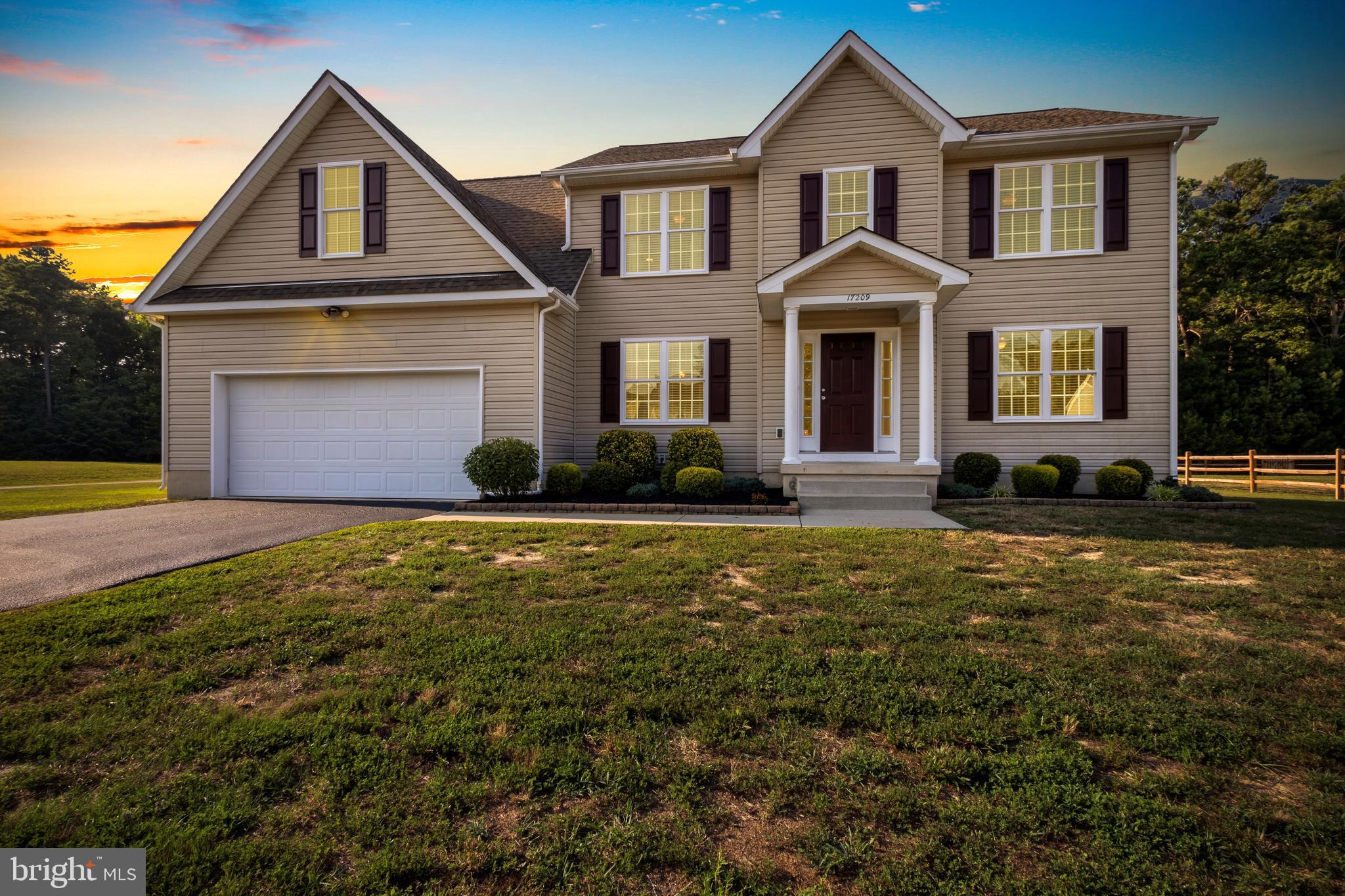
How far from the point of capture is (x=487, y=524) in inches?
300

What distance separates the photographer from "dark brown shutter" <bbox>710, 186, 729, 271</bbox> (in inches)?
480

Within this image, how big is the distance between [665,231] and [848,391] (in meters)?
5.13

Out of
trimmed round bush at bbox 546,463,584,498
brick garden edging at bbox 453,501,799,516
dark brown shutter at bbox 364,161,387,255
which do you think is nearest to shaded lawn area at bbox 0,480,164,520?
brick garden edging at bbox 453,501,799,516

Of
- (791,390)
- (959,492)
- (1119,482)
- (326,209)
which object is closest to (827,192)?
(791,390)

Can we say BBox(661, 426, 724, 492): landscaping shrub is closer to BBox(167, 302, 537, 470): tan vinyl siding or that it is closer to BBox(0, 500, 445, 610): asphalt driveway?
BBox(167, 302, 537, 470): tan vinyl siding

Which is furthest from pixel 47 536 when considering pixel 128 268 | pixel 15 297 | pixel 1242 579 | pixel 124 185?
pixel 15 297

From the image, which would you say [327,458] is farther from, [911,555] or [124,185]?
[911,555]

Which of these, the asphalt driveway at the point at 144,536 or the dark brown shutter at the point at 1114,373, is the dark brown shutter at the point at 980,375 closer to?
the dark brown shutter at the point at 1114,373

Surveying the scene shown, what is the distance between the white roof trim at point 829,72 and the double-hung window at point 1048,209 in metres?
1.49

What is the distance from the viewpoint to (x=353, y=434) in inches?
439

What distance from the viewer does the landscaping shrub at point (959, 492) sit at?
10.2 m

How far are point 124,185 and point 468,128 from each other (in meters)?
6.95

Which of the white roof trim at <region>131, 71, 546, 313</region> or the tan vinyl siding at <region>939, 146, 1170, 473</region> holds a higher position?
the white roof trim at <region>131, 71, 546, 313</region>

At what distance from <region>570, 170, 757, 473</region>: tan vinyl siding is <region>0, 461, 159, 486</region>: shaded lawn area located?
13.9 m
